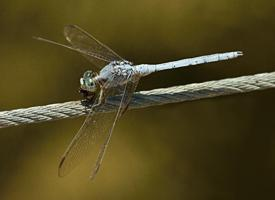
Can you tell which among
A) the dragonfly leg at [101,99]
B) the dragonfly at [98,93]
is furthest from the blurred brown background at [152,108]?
the dragonfly leg at [101,99]

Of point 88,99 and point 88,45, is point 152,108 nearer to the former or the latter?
point 88,45

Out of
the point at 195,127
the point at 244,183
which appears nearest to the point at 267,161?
the point at 244,183

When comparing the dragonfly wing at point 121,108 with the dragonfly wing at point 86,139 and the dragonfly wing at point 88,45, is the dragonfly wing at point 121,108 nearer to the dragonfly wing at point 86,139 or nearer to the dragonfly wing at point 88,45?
the dragonfly wing at point 86,139

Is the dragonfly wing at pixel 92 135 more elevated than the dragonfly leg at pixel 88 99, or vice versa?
the dragonfly leg at pixel 88 99

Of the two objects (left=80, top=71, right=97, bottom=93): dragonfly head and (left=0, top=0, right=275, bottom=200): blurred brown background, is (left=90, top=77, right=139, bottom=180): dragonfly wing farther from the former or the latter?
(left=0, top=0, right=275, bottom=200): blurred brown background

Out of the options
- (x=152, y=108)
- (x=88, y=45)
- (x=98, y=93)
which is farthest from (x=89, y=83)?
(x=152, y=108)

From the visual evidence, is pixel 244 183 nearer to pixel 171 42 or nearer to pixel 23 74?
pixel 171 42

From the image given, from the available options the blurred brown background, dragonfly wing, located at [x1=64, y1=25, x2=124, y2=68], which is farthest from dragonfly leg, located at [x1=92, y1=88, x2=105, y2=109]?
the blurred brown background
